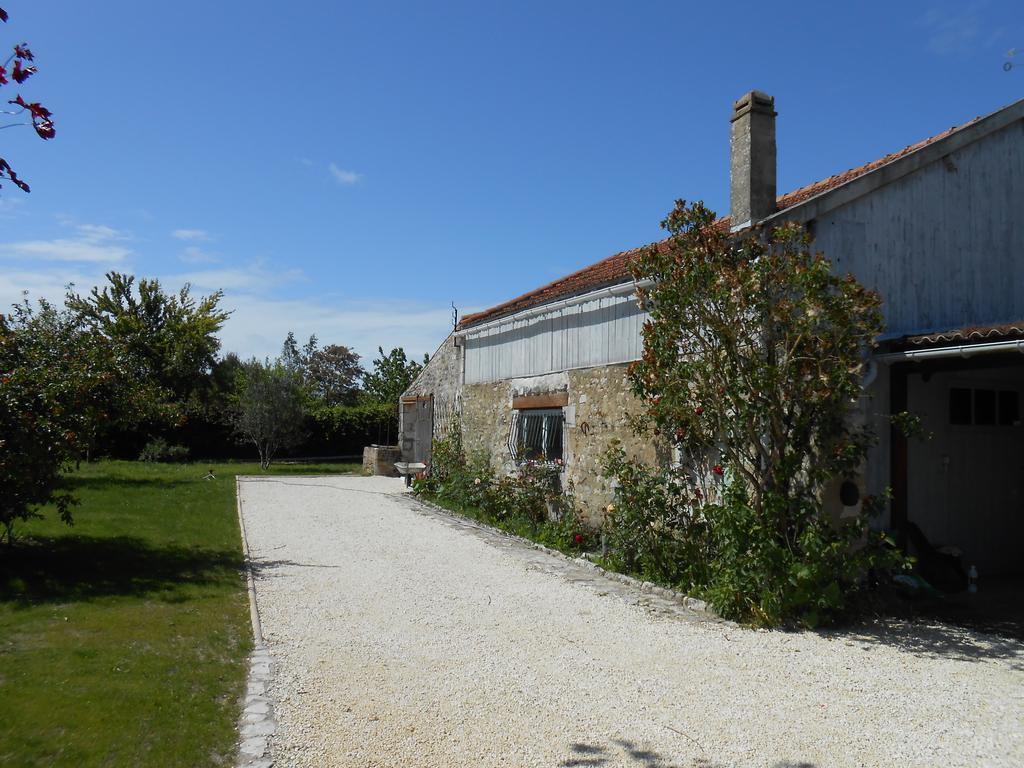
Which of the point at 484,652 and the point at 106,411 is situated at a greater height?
the point at 106,411

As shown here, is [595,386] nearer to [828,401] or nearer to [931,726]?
[828,401]

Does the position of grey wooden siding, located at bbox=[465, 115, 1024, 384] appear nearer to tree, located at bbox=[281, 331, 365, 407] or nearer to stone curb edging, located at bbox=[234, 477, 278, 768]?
stone curb edging, located at bbox=[234, 477, 278, 768]

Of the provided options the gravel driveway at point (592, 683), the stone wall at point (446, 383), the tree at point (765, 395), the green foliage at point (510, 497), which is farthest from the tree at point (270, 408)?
the tree at point (765, 395)

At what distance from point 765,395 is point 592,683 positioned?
3097 mm

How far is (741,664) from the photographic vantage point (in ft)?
18.4

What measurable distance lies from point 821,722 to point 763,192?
5522mm

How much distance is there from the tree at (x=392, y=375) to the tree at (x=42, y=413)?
87.8ft

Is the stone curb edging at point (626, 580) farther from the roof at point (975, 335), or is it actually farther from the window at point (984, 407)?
the window at point (984, 407)

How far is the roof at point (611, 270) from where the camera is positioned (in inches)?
345

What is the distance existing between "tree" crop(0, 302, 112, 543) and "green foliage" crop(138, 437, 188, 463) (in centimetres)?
1756

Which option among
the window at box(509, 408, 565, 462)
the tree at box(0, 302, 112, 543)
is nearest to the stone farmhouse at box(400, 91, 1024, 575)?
the window at box(509, 408, 565, 462)

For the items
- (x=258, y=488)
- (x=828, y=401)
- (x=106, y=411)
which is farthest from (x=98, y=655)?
(x=258, y=488)

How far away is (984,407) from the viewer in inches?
358

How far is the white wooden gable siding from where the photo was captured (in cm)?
1024
